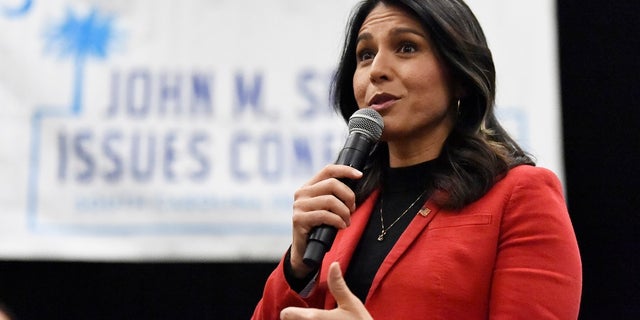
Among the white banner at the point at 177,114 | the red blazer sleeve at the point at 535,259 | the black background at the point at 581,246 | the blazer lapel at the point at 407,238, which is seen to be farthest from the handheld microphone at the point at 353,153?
the black background at the point at 581,246

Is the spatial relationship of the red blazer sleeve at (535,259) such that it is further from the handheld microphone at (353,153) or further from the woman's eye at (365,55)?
the woman's eye at (365,55)

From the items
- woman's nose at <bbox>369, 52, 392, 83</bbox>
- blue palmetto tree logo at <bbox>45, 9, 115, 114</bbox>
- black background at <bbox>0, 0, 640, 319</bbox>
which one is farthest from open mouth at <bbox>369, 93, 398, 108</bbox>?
blue palmetto tree logo at <bbox>45, 9, 115, 114</bbox>

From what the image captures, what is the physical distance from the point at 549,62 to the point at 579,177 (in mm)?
437

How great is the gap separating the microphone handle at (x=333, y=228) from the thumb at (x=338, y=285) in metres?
0.06

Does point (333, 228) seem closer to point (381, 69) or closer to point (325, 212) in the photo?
point (325, 212)

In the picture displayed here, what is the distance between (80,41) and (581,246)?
6.07 ft

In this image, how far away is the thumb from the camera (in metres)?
1.02

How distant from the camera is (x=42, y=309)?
2791 millimetres

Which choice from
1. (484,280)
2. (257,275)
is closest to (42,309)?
(257,275)

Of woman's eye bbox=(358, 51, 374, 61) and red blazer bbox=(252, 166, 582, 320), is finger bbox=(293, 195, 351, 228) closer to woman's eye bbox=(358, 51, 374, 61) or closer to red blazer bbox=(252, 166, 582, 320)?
red blazer bbox=(252, 166, 582, 320)

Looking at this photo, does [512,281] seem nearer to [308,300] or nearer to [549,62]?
[308,300]

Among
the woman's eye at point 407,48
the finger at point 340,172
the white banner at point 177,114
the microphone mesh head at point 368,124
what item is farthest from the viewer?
the white banner at point 177,114

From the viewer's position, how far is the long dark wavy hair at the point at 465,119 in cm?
126

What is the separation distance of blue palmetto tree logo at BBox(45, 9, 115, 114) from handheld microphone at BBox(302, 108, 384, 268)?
159 centimetres
